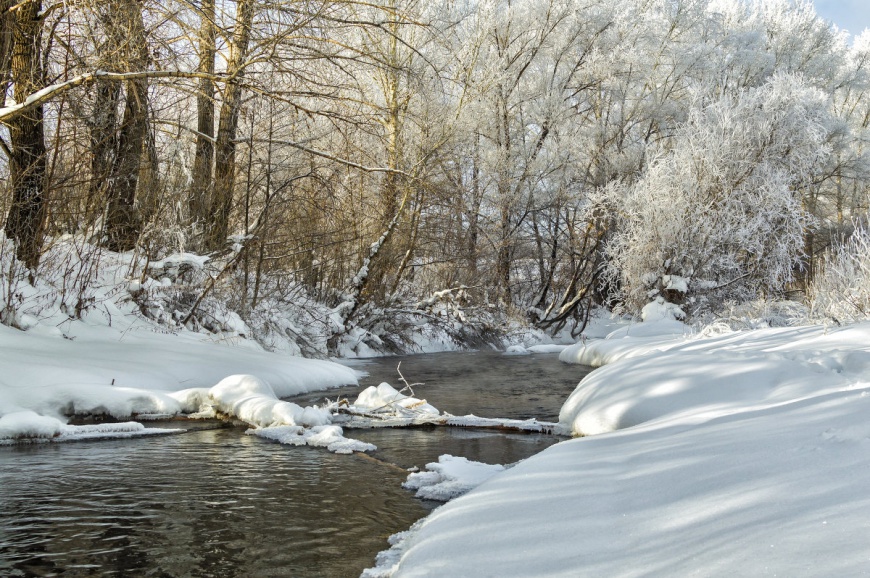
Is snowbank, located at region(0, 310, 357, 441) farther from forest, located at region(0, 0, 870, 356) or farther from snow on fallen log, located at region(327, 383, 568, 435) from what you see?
forest, located at region(0, 0, 870, 356)

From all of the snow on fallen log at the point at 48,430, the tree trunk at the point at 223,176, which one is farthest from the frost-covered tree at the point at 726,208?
the snow on fallen log at the point at 48,430

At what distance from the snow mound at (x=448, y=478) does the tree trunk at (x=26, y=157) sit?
547 cm

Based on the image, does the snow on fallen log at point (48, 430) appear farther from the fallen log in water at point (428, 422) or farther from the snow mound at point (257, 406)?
the fallen log in water at point (428, 422)

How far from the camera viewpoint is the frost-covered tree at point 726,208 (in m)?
16.6

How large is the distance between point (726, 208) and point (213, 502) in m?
15.7

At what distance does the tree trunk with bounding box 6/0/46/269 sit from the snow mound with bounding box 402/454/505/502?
5.47 metres

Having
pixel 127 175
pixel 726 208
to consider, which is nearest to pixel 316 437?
pixel 127 175

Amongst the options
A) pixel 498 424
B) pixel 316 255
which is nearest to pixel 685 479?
pixel 498 424

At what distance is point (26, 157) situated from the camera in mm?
7551

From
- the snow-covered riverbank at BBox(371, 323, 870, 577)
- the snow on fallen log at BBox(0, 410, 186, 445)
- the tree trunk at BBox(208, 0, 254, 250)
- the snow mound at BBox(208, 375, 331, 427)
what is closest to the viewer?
the snow-covered riverbank at BBox(371, 323, 870, 577)

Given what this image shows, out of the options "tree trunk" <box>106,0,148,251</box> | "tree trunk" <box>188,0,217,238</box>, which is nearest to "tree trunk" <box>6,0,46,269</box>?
"tree trunk" <box>106,0,148,251</box>

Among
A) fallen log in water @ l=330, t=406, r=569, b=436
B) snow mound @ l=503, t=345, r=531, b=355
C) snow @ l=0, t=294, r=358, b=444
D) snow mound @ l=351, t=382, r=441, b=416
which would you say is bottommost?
snow mound @ l=503, t=345, r=531, b=355

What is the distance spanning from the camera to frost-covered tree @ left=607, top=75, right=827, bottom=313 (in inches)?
652

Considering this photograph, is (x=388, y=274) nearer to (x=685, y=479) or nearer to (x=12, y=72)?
(x=12, y=72)
